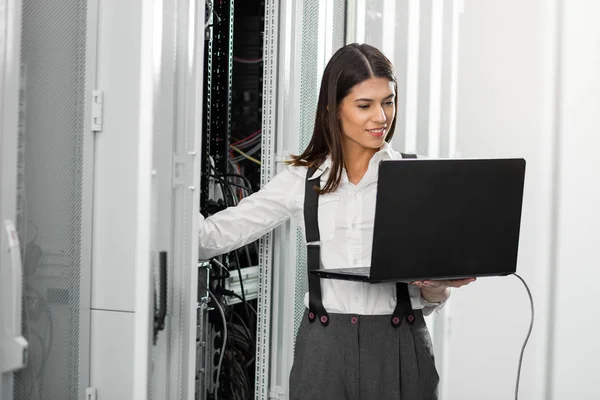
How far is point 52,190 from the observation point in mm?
1530

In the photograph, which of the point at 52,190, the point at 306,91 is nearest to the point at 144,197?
the point at 52,190

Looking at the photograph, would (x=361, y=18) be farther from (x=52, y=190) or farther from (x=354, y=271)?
(x=52, y=190)

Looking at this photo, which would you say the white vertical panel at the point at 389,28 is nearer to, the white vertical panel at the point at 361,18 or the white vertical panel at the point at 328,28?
the white vertical panel at the point at 361,18

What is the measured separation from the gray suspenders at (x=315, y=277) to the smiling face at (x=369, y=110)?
173 millimetres

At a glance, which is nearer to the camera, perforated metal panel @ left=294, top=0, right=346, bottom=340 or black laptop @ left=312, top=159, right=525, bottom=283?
black laptop @ left=312, top=159, right=525, bottom=283

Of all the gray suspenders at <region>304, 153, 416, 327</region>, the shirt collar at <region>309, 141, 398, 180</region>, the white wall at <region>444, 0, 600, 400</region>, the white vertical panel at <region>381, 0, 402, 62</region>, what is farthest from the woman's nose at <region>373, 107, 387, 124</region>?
the white wall at <region>444, 0, 600, 400</region>

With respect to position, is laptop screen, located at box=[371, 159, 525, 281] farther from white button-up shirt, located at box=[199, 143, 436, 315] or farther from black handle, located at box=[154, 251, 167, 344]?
black handle, located at box=[154, 251, 167, 344]

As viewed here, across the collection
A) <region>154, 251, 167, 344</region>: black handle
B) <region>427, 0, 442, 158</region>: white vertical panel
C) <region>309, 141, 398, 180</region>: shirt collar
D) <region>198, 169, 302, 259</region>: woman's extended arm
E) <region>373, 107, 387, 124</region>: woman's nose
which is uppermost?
<region>427, 0, 442, 158</region>: white vertical panel

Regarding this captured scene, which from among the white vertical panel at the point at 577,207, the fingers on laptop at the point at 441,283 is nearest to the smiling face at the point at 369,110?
the fingers on laptop at the point at 441,283

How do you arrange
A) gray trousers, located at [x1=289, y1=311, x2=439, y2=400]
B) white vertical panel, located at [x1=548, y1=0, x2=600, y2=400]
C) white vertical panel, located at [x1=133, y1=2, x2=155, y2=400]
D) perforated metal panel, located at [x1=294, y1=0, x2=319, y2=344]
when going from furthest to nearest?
1. white vertical panel, located at [x1=548, y1=0, x2=600, y2=400]
2. perforated metal panel, located at [x1=294, y1=0, x2=319, y2=344]
3. gray trousers, located at [x1=289, y1=311, x2=439, y2=400]
4. white vertical panel, located at [x1=133, y1=2, x2=155, y2=400]

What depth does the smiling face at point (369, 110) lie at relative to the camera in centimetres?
185

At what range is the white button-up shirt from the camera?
1.82 metres

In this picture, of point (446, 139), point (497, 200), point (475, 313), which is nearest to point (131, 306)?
point (497, 200)

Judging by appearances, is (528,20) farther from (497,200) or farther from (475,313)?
(497,200)
